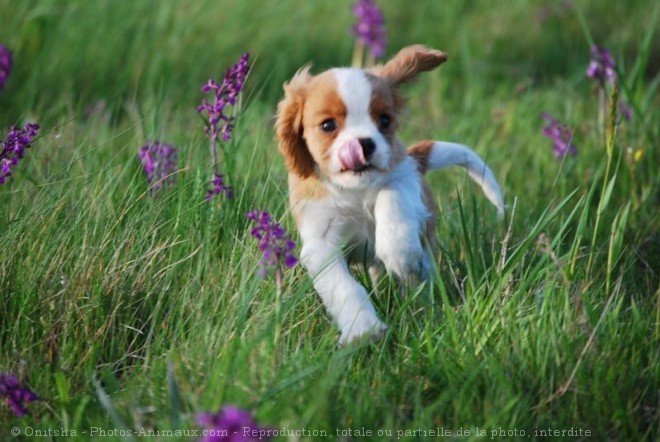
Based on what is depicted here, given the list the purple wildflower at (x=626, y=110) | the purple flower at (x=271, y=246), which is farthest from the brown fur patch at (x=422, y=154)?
the purple wildflower at (x=626, y=110)

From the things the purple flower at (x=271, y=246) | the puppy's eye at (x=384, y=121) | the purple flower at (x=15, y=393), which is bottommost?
the purple flower at (x=15, y=393)

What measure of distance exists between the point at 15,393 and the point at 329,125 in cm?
128

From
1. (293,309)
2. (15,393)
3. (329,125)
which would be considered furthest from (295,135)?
(15,393)

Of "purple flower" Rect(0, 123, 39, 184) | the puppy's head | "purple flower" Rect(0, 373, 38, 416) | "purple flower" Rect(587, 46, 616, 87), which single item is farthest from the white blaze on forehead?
"purple flower" Rect(587, 46, 616, 87)

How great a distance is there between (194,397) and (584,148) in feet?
10.7

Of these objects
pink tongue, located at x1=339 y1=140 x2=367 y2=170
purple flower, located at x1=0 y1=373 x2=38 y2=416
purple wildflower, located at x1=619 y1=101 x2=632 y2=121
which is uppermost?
pink tongue, located at x1=339 y1=140 x2=367 y2=170

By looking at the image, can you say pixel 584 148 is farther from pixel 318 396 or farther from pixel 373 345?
pixel 318 396

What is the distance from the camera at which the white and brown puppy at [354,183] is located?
332 centimetres

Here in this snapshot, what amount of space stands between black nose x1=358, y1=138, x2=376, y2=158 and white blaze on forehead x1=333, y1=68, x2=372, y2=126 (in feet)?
0.31

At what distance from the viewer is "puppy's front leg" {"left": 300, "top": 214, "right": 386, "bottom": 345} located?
10.4 feet

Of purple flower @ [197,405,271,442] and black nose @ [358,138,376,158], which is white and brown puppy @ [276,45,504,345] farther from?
purple flower @ [197,405,271,442]

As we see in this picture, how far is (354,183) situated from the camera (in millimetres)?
3406

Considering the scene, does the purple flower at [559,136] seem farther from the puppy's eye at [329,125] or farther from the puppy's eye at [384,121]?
the puppy's eye at [329,125]

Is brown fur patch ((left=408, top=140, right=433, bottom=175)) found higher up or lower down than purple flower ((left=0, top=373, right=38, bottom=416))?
higher up
